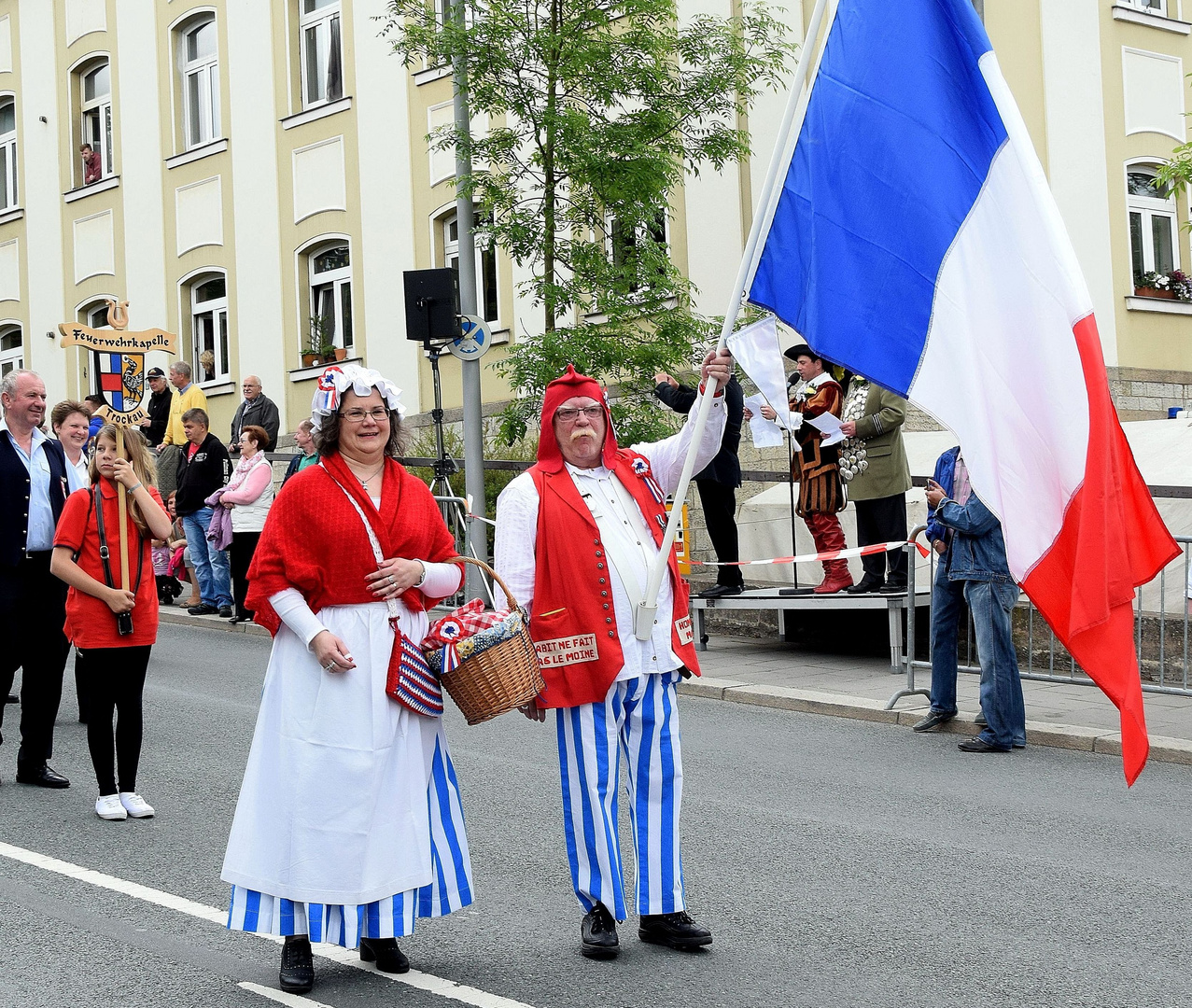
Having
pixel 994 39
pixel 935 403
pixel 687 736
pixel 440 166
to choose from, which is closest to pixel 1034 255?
pixel 935 403

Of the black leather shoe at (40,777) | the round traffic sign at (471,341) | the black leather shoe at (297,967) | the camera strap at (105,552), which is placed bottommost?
the black leather shoe at (297,967)

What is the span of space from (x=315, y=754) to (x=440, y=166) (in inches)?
694

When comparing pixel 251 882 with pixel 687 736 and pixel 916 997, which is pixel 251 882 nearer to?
pixel 916 997

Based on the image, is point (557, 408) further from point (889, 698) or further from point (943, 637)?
point (889, 698)

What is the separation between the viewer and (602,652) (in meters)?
5.23

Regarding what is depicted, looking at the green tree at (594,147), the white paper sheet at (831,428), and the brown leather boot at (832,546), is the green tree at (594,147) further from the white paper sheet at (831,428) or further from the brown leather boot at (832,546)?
the white paper sheet at (831,428)

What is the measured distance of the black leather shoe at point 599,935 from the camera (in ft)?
17.2

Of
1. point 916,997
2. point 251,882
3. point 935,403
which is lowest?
point 916,997

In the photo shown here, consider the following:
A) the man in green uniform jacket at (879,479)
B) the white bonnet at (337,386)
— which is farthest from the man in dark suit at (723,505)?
the white bonnet at (337,386)

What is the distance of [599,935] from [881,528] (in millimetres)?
7393

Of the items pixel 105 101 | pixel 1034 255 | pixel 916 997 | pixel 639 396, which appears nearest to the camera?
pixel 916 997

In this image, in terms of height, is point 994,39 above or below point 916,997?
above

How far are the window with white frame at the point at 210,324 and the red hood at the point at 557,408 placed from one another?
20686 mm

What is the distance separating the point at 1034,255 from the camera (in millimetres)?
5180
